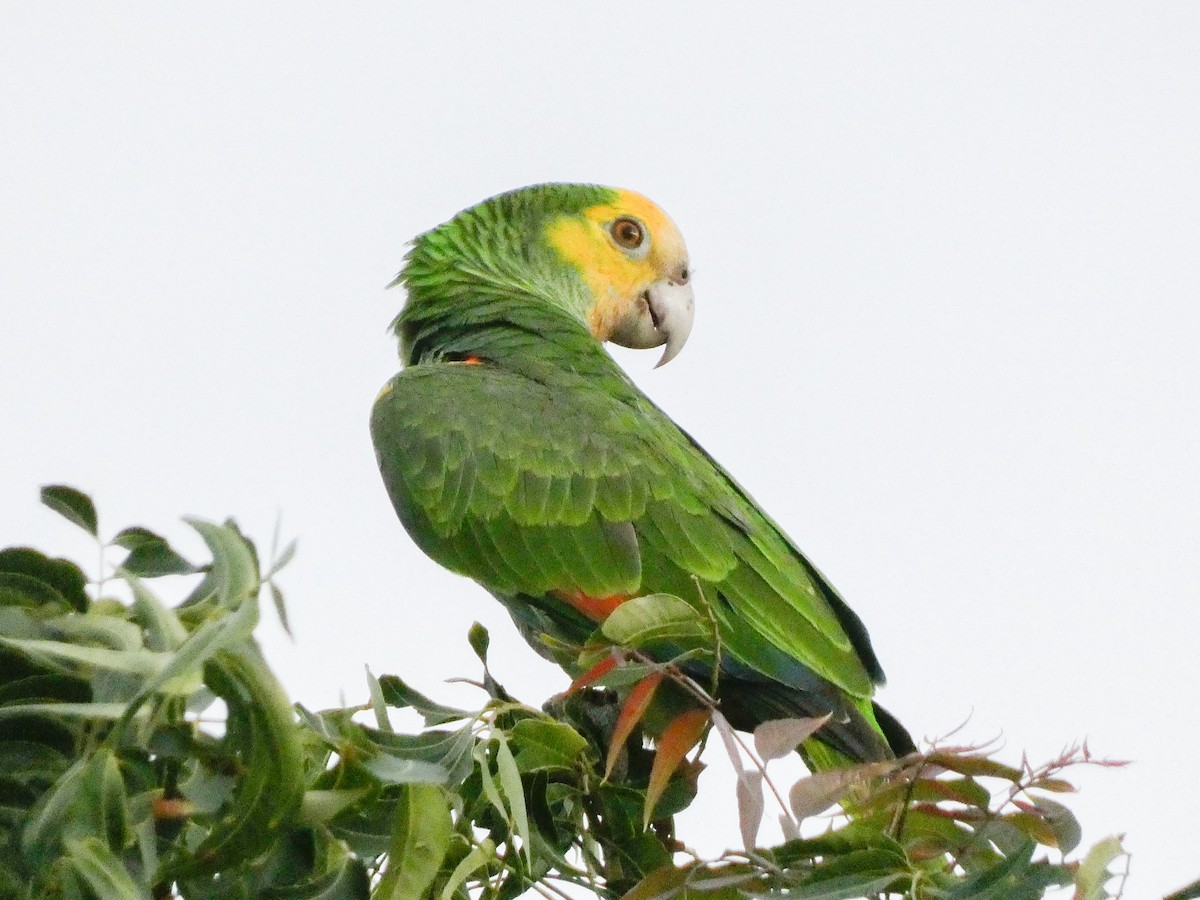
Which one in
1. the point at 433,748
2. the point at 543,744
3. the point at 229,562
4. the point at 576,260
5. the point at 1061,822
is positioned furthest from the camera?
the point at 576,260

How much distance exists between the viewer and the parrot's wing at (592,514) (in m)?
3.27

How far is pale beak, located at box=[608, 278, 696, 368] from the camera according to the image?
4.96 m

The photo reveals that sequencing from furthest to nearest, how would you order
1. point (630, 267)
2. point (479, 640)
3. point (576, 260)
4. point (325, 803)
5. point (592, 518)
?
point (630, 267), point (576, 260), point (592, 518), point (479, 640), point (325, 803)

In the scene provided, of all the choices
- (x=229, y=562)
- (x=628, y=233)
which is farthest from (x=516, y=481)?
(x=229, y=562)

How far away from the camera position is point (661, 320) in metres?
4.95

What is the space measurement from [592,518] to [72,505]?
2.04 m

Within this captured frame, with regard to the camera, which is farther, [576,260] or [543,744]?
[576,260]

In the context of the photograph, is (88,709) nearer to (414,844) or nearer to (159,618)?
(159,618)

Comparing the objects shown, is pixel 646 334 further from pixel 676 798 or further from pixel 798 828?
pixel 798 828

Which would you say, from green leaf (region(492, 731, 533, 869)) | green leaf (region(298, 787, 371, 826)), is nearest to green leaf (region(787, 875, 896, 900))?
green leaf (region(492, 731, 533, 869))

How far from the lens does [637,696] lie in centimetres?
185

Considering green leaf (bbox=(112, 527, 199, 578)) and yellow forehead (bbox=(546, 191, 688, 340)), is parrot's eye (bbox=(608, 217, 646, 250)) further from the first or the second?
green leaf (bbox=(112, 527, 199, 578))

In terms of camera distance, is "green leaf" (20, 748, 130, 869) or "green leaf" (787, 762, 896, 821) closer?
"green leaf" (20, 748, 130, 869)

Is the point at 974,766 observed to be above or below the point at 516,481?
below
